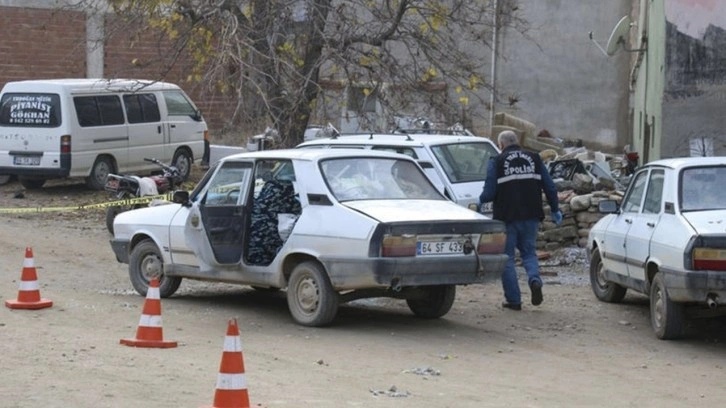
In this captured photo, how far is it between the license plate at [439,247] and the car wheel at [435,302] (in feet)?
2.96

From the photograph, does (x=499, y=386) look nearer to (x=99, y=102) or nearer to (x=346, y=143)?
(x=346, y=143)

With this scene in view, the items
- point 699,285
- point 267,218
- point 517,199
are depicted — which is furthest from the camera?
point 517,199

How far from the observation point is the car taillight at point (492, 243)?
37.8 ft

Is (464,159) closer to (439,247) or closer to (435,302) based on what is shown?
(435,302)

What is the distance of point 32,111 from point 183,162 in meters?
3.62

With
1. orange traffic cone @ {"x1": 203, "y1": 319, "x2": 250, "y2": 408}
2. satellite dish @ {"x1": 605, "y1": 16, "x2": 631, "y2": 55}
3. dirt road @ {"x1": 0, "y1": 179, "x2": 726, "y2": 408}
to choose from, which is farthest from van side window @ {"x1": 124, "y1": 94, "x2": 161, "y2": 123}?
orange traffic cone @ {"x1": 203, "y1": 319, "x2": 250, "y2": 408}

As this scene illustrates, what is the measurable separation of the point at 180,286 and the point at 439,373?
5.77m

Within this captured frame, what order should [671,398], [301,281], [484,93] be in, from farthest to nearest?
[484,93] → [301,281] → [671,398]

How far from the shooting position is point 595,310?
44.7 ft

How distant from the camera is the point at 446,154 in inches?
647

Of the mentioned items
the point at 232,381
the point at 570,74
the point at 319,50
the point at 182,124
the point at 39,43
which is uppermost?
the point at 39,43

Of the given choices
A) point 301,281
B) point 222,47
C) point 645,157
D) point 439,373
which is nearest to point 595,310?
point 301,281

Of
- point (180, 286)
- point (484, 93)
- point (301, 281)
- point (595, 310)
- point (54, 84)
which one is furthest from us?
point (484, 93)

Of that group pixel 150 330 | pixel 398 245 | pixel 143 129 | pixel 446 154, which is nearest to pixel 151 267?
pixel 150 330
